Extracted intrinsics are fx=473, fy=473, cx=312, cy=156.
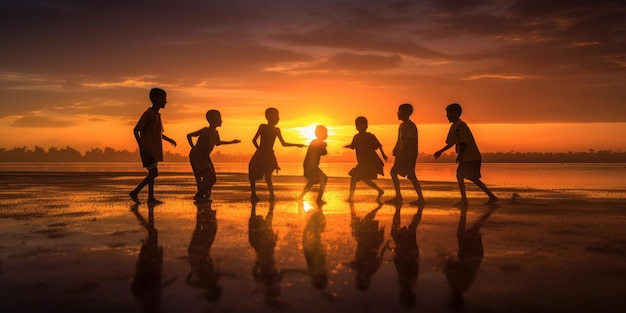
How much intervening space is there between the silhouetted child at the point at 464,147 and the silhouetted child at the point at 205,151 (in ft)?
17.4

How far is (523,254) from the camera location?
5215 millimetres

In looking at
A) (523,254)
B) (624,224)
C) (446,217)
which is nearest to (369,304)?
(523,254)

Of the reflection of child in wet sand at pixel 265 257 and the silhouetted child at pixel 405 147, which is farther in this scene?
the silhouetted child at pixel 405 147

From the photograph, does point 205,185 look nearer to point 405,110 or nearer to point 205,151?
point 205,151

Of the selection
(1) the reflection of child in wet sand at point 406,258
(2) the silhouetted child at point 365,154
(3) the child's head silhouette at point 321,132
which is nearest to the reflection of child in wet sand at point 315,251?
(1) the reflection of child in wet sand at point 406,258

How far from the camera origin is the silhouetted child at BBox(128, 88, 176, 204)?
429 inches

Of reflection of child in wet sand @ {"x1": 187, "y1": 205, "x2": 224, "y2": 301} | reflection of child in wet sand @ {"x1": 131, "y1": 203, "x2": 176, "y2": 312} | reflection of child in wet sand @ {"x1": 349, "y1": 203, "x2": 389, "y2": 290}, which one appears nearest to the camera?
reflection of child in wet sand @ {"x1": 131, "y1": 203, "x2": 176, "y2": 312}

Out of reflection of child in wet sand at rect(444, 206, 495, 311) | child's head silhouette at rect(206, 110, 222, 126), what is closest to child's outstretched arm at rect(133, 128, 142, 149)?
child's head silhouette at rect(206, 110, 222, 126)

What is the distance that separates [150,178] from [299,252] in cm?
680

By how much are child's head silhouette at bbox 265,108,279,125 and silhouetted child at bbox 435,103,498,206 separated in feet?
14.0

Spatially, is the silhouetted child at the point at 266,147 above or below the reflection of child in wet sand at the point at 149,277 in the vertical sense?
above

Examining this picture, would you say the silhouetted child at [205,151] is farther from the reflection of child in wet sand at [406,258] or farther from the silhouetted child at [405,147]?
the reflection of child in wet sand at [406,258]

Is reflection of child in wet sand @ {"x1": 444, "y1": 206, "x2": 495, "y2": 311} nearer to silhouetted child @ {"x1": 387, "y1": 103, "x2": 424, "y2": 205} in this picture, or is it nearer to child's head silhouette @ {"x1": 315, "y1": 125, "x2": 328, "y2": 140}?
silhouetted child @ {"x1": 387, "y1": 103, "x2": 424, "y2": 205}

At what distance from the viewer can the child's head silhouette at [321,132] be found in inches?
492
